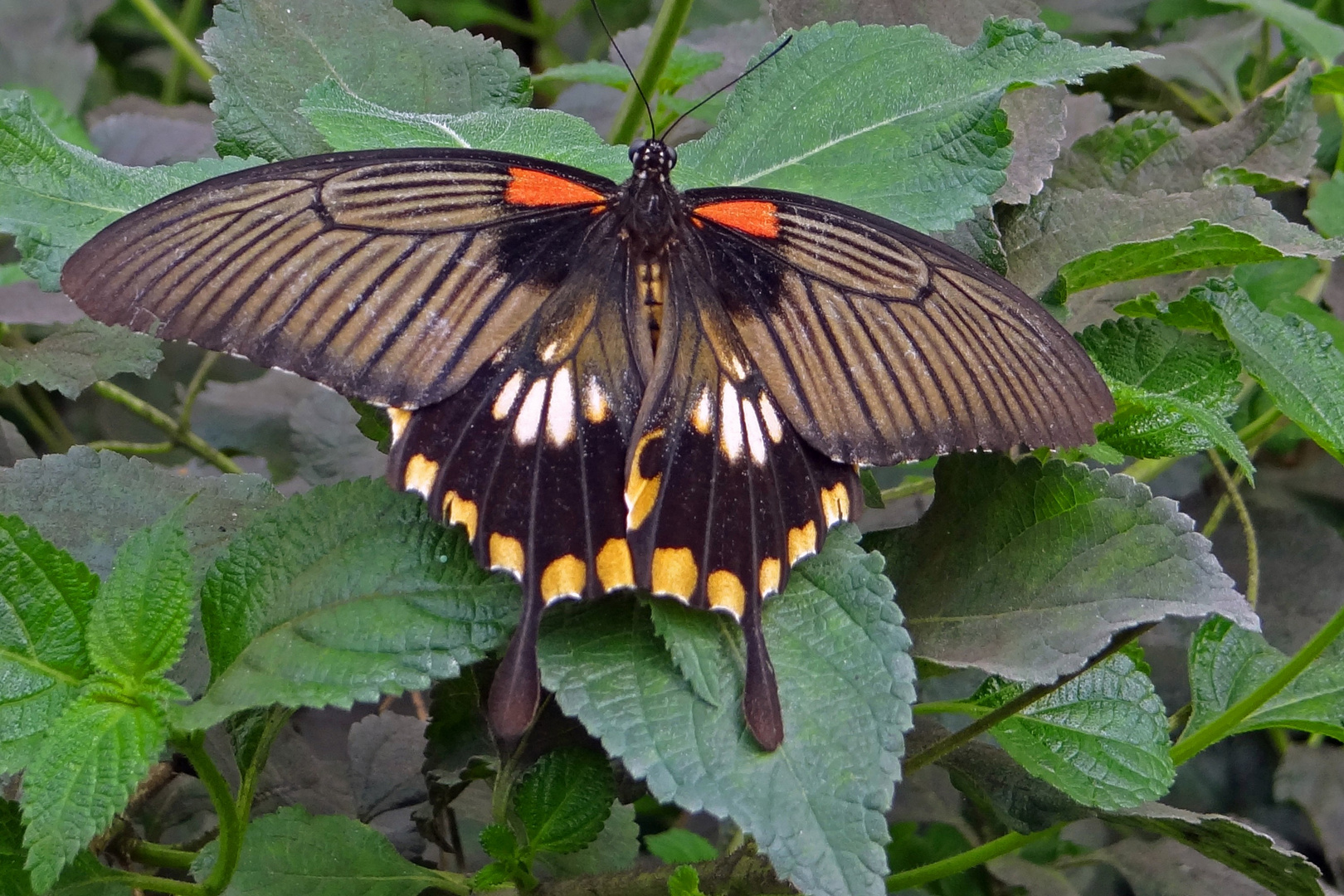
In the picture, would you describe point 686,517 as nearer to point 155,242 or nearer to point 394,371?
point 394,371

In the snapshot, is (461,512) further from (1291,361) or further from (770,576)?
(1291,361)

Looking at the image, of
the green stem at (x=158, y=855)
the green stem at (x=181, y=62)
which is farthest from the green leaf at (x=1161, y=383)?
the green stem at (x=181, y=62)

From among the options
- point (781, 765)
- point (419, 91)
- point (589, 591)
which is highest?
point (419, 91)

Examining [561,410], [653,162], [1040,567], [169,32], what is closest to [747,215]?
[653,162]

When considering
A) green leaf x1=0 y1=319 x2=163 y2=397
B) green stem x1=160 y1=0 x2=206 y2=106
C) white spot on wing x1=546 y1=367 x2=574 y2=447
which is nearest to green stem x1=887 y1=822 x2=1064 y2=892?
white spot on wing x1=546 y1=367 x2=574 y2=447

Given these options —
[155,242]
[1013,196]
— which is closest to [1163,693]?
[1013,196]

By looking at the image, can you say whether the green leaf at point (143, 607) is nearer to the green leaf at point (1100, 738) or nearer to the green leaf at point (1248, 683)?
the green leaf at point (1100, 738)
